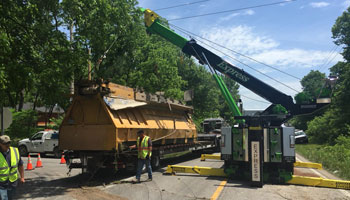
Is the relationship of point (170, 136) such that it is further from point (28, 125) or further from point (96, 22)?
point (28, 125)

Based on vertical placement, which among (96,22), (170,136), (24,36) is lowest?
(170,136)

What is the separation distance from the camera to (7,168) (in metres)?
5.08

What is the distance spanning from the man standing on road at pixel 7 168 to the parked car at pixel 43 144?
49.1 feet

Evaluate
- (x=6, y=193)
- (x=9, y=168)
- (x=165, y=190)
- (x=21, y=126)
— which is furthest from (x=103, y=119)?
(x=21, y=126)

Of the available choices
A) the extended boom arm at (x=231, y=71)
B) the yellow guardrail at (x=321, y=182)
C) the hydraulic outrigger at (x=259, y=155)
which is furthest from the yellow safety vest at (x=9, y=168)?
the extended boom arm at (x=231, y=71)

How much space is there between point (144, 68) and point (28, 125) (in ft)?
39.2

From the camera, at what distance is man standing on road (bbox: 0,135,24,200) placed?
16.4 feet

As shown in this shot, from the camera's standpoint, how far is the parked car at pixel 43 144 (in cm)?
1952

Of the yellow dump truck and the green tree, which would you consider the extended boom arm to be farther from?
the green tree

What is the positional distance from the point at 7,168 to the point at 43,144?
15864mm

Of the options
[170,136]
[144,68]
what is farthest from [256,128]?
[144,68]

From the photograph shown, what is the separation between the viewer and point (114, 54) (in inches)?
998

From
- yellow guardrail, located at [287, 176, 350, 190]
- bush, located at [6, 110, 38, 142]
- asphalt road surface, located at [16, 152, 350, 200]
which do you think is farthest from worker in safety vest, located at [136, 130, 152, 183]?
bush, located at [6, 110, 38, 142]

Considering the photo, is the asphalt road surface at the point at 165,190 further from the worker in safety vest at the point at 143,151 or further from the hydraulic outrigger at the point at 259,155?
the worker in safety vest at the point at 143,151
